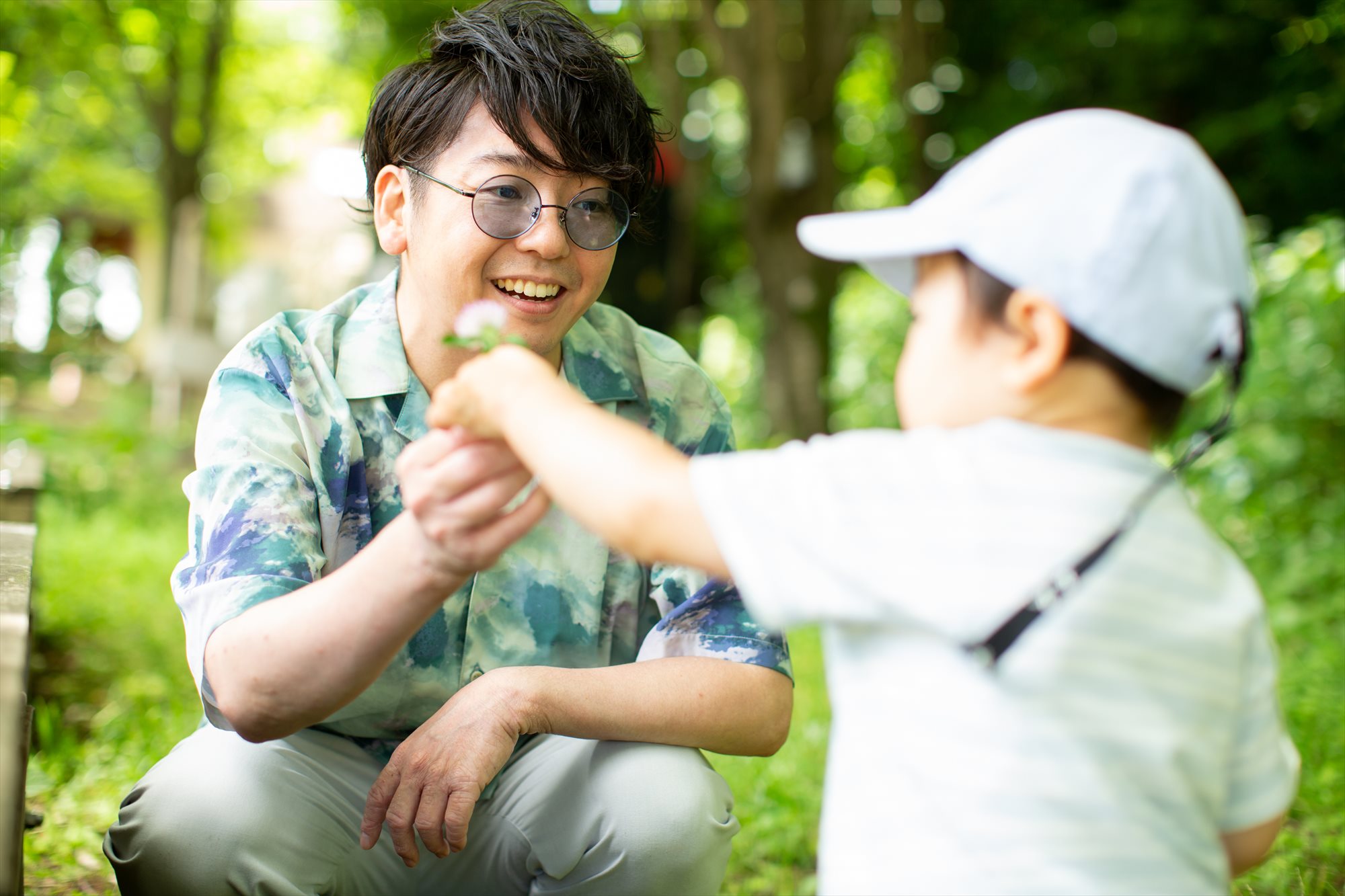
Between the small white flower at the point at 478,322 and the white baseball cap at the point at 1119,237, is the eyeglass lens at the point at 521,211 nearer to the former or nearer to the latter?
the small white flower at the point at 478,322

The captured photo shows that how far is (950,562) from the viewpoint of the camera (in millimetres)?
1151

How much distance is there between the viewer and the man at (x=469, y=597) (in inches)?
64.3

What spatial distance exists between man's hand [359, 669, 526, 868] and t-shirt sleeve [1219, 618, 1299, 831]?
931mm

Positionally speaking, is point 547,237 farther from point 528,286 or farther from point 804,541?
point 804,541

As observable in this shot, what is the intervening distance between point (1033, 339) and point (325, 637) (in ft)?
2.82

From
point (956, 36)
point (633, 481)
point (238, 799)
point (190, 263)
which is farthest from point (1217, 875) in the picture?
point (190, 263)

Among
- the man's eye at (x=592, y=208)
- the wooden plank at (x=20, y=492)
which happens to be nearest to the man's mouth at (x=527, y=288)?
the man's eye at (x=592, y=208)

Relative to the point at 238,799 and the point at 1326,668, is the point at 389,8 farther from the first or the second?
the point at 238,799

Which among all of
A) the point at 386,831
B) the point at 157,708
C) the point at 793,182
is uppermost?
the point at 793,182

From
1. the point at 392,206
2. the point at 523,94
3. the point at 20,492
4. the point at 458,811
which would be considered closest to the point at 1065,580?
the point at 458,811

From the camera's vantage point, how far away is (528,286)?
6.20 ft

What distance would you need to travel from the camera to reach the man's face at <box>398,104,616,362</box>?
1858 millimetres

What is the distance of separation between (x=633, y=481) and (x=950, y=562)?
318 millimetres

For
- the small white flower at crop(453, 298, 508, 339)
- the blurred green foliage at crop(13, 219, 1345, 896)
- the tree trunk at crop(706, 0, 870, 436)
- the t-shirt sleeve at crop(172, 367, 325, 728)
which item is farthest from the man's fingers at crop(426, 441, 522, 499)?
the tree trunk at crop(706, 0, 870, 436)
